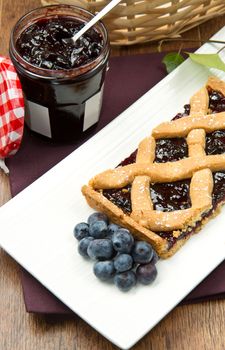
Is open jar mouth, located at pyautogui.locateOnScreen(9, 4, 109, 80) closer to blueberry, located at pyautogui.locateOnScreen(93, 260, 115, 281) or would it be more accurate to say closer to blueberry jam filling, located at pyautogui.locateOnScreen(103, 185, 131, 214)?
blueberry jam filling, located at pyautogui.locateOnScreen(103, 185, 131, 214)

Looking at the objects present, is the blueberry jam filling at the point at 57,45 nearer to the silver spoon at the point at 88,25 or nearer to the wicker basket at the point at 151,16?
the silver spoon at the point at 88,25

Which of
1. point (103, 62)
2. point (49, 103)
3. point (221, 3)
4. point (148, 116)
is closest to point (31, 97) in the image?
point (49, 103)

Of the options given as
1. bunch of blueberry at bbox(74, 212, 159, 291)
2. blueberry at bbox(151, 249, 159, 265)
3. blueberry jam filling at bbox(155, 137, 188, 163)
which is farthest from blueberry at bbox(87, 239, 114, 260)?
blueberry jam filling at bbox(155, 137, 188, 163)

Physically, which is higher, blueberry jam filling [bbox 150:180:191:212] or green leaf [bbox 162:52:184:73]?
green leaf [bbox 162:52:184:73]

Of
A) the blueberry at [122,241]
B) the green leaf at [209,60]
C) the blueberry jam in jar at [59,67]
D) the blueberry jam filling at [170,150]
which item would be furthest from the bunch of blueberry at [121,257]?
the green leaf at [209,60]

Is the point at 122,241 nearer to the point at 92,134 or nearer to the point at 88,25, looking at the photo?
the point at 92,134

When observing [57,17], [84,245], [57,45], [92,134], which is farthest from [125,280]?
[57,17]
